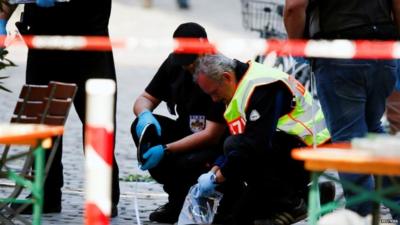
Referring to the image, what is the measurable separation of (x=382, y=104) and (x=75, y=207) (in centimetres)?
239

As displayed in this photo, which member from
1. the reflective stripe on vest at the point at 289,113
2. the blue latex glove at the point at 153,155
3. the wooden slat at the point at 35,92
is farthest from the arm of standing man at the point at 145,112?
the wooden slat at the point at 35,92

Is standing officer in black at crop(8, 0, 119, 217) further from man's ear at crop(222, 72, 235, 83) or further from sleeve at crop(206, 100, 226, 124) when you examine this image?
man's ear at crop(222, 72, 235, 83)

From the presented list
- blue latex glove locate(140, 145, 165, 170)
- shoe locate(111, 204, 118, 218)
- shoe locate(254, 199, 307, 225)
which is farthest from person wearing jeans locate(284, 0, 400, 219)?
shoe locate(111, 204, 118, 218)

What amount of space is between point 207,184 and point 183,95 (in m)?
0.92

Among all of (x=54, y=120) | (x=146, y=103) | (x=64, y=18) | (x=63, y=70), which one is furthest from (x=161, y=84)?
(x=54, y=120)

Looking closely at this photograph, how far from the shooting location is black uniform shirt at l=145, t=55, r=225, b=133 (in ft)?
25.1

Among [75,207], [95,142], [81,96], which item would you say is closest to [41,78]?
[81,96]

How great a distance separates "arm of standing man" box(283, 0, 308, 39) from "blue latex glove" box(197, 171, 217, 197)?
2.84 ft

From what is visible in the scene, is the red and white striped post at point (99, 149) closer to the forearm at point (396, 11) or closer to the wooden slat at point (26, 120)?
the wooden slat at point (26, 120)

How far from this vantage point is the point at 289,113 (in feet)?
23.0

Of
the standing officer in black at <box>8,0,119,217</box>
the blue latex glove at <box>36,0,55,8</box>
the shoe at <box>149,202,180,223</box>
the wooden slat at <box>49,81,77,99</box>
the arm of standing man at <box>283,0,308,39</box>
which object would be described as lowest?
the shoe at <box>149,202,180,223</box>

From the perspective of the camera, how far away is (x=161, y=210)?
7.70m

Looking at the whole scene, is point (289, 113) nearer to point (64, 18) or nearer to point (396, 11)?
point (396, 11)

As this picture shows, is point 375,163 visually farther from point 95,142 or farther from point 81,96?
point 81,96
